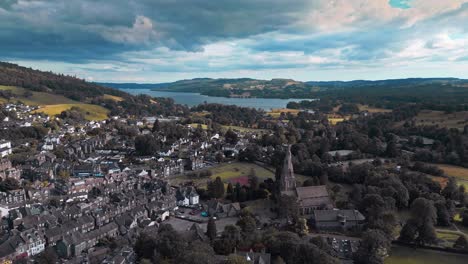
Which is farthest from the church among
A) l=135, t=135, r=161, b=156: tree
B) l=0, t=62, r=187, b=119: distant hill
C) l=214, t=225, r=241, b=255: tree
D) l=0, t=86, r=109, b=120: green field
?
l=0, t=62, r=187, b=119: distant hill

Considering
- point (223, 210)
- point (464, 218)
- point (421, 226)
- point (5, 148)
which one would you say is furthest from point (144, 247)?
point (5, 148)

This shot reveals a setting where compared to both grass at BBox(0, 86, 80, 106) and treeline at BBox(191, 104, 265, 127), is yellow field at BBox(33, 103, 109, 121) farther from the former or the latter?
treeline at BBox(191, 104, 265, 127)

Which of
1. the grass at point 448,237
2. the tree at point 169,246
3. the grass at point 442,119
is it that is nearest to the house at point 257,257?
the tree at point 169,246

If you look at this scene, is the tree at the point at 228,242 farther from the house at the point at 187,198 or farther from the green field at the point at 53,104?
the green field at the point at 53,104

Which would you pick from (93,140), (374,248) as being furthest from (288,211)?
(93,140)

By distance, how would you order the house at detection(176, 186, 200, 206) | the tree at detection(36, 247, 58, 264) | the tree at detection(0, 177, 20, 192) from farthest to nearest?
1. the tree at detection(0, 177, 20, 192)
2. the house at detection(176, 186, 200, 206)
3. the tree at detection(36, 247, 58, 264)

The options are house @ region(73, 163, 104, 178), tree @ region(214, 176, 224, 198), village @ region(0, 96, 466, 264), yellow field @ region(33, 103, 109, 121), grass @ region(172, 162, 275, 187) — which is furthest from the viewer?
yellow field @ region(33, 103, 109, 121)

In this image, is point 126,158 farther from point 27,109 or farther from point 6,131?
point 27,109
